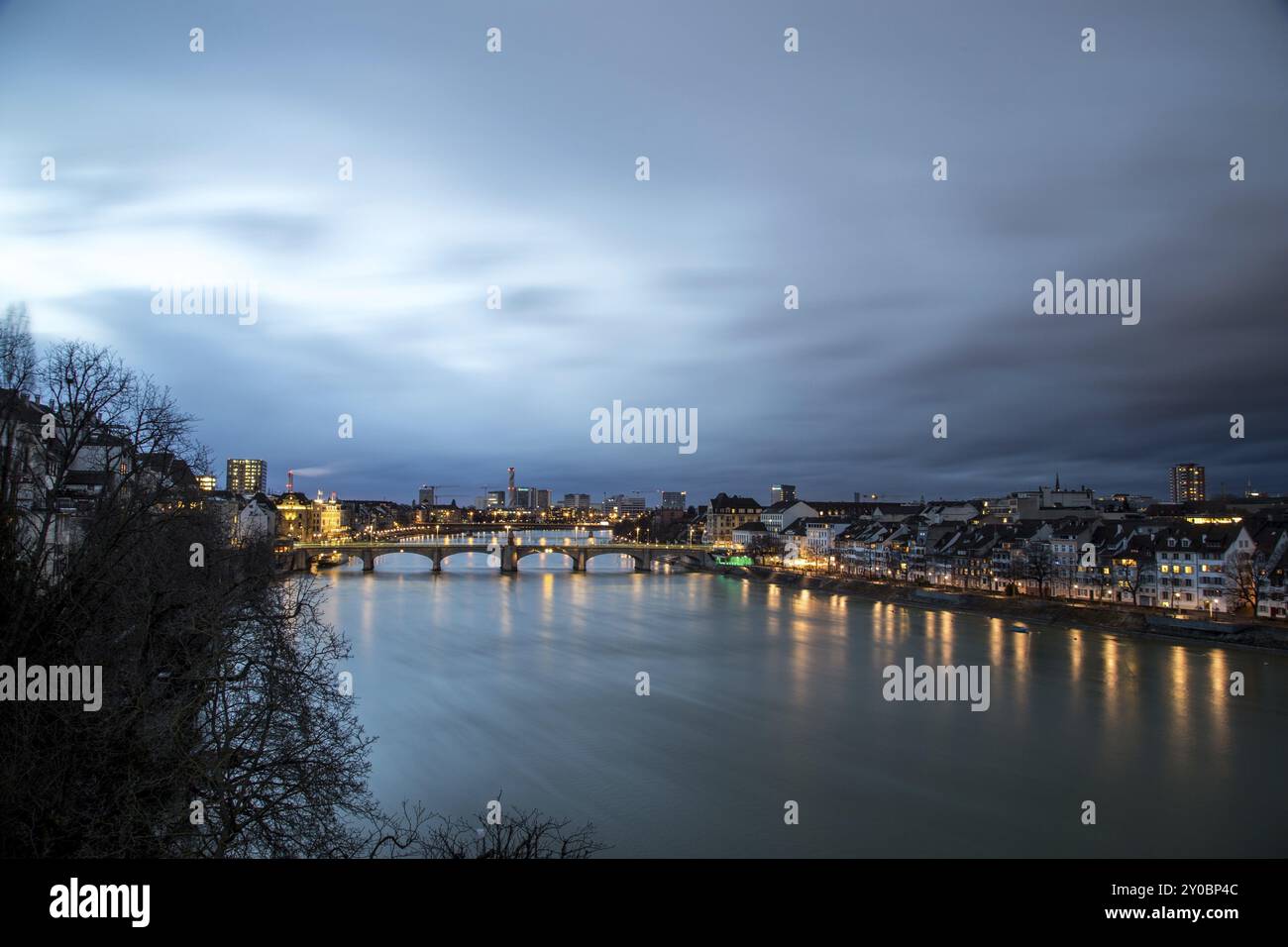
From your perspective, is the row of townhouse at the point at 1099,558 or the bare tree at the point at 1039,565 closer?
the row of townhouse at the point at 1099,558

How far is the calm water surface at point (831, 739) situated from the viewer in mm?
6883

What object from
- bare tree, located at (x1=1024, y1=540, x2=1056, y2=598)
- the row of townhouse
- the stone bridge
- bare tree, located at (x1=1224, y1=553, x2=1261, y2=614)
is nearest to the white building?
the stone bridge

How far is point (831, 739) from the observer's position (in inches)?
385

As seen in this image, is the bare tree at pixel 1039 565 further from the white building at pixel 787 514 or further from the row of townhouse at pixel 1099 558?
the white building at pixel 787 514

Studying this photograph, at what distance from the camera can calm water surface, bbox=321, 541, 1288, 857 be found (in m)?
6.88

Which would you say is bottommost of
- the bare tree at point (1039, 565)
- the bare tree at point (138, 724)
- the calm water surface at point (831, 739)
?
the calm water surface at point (831, 739)

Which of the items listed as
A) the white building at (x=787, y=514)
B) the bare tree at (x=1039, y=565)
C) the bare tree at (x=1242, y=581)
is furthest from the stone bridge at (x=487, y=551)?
the bare tree at (x=1242, y=581)

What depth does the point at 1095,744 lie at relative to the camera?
30.8ft

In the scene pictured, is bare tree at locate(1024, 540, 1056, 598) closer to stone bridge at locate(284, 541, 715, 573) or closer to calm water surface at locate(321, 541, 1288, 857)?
calm water surface at locate(321, 541, 1288, 857)

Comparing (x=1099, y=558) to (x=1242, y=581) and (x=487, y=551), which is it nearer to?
(x=1242, y=581)
